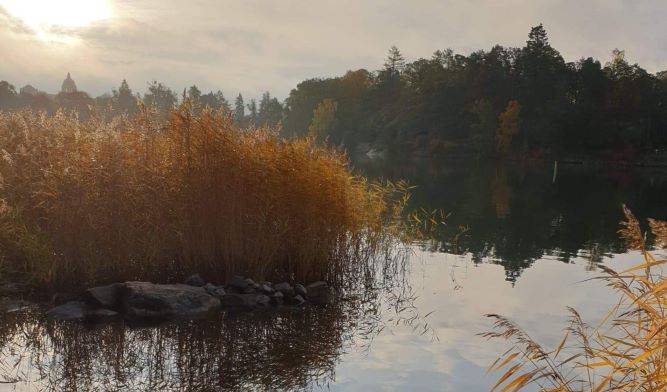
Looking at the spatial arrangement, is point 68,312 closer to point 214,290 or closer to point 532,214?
point 214,290

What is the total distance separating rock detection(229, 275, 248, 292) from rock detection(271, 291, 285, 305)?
1.99 ft

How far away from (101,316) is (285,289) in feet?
12.0

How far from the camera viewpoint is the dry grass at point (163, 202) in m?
11.8

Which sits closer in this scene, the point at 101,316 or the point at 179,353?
the point at 179,353

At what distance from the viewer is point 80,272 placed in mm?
11867

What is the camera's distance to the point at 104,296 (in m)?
A: 11.2

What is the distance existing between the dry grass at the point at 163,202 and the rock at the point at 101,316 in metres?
1.08

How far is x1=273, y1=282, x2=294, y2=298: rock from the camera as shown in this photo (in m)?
12.6

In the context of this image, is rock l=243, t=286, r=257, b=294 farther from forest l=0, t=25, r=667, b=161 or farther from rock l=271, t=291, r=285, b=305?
forest l=0, t=25, r=667, b=161

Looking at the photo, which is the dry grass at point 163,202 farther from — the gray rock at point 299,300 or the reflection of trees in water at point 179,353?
the reflection of trees in water at point 179,353

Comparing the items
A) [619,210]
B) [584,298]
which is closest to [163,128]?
[584,298]

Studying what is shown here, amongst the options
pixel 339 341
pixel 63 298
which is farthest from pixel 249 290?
pixel 63 298

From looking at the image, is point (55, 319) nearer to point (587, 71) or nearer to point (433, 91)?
point (587, 71)

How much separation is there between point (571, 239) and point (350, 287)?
45.1 ft
